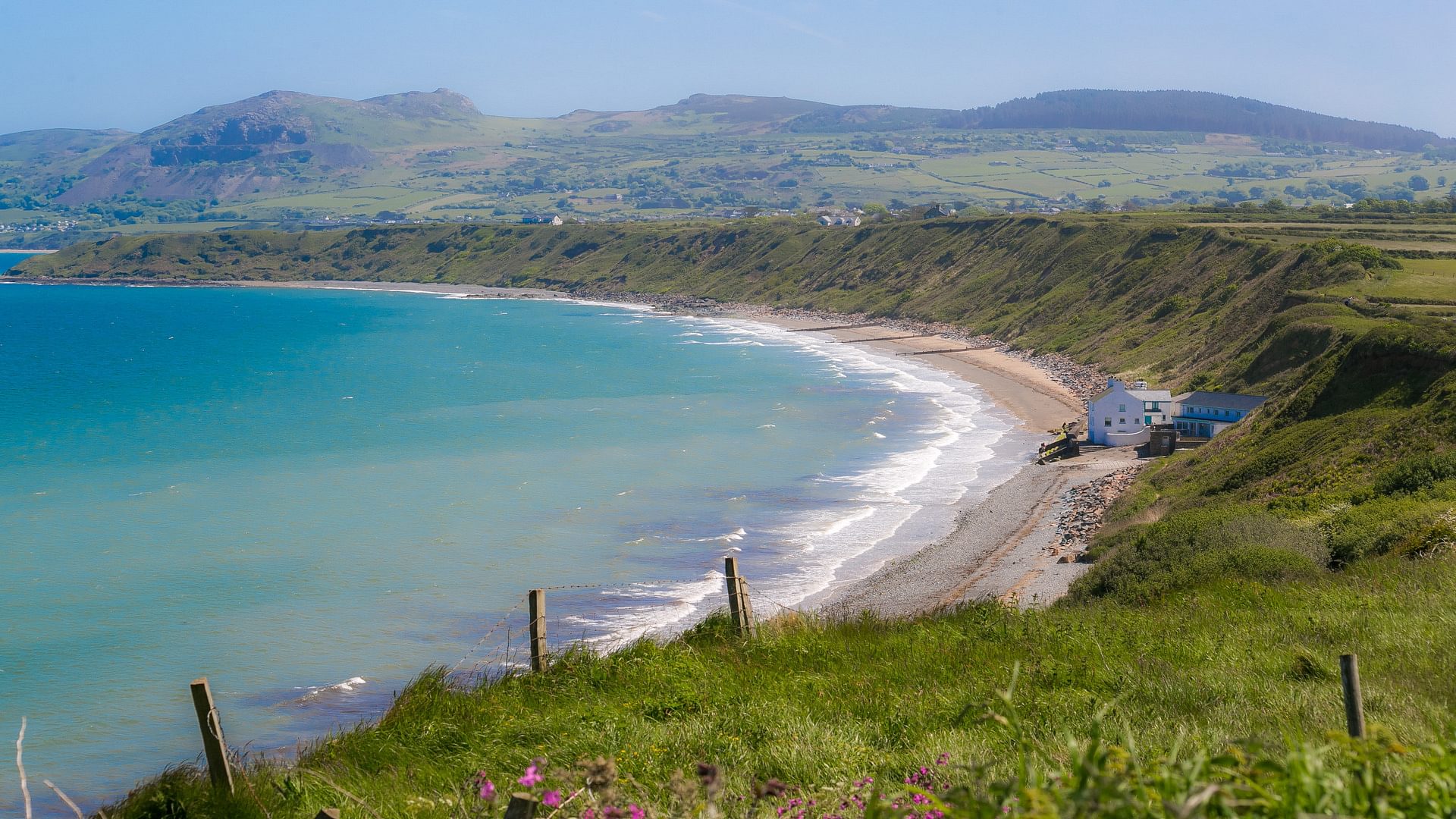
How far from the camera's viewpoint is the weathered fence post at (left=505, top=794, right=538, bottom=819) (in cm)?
470

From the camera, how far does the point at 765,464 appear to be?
49.2 m

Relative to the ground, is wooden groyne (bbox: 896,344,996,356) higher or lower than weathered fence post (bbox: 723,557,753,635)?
lower

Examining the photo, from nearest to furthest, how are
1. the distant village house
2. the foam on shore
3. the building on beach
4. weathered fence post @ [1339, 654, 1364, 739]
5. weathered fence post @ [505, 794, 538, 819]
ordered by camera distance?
weathered fence post @ [505, 794, 538, 819]
weathered fence post @ [1339, 654, 1364, 739]
the foam on shore
the building on beach
the distant village house

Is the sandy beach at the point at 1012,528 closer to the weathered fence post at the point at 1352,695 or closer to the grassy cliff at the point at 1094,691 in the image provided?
the grassy cliff at the point at 1094,691

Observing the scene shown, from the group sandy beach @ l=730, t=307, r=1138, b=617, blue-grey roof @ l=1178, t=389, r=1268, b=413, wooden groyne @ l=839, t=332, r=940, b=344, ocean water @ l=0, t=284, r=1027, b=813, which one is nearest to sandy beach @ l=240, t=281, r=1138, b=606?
sandy beach @ l=730, t=307, r=1138, b=617

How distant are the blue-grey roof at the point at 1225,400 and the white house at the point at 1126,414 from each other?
94 cm

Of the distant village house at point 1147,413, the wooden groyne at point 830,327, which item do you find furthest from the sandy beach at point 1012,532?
the wooden groyne at point 830,327

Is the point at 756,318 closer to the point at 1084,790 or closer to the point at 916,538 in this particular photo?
the point at 916,538

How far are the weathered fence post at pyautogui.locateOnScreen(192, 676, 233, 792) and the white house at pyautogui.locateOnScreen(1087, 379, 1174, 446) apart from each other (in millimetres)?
46379

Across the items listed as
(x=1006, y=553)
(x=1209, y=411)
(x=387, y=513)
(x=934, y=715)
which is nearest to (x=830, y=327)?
(x=1209, y=411)

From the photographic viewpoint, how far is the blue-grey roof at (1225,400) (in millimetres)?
47344

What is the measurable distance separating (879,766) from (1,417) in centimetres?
7602

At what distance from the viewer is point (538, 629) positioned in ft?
→ 37.2

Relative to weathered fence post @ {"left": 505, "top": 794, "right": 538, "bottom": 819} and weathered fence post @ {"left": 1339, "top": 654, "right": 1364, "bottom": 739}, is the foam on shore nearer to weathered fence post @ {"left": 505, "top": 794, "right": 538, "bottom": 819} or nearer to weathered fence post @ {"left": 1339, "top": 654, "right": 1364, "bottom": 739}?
weathered fence post @ {"left": 1339, "top": 654, "right": 1364, "bottom": 739}
